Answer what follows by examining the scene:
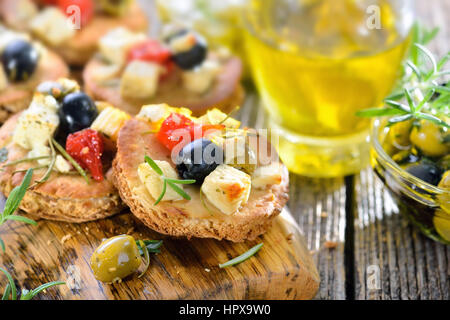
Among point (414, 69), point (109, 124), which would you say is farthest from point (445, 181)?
point (109, 124)

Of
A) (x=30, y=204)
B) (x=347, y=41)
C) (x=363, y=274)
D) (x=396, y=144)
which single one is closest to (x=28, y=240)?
(x=30, y=204)

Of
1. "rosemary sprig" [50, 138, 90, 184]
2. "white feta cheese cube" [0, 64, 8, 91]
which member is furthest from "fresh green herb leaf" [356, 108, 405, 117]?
"white feta cheese cube" [0, 64, 8, 91]

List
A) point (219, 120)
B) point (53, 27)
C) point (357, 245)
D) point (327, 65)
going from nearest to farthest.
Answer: point (219, 120) → point (357, 245) → point (327, 65) → point (53, 27)

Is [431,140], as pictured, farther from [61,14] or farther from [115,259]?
[61,14]

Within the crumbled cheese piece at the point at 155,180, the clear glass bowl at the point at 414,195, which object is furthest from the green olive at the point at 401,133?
the crumbled cheese piece at the point at 155,180

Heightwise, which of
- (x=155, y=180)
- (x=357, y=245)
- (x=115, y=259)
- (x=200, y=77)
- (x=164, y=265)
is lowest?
(x=357, y=245)
